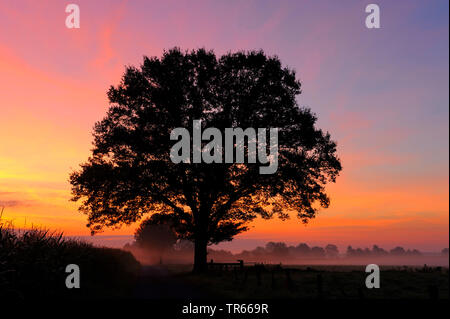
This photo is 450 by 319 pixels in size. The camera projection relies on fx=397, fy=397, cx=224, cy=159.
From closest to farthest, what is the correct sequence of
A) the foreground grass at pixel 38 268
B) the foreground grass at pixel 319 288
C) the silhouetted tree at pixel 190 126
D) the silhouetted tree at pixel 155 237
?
1. the foreground grass at pixel 38 268
2. the foreground grass at pixel 319 288
3. the silhouetted tree at pixel 190 126
4. the silhouetted tree at pixel 155 237

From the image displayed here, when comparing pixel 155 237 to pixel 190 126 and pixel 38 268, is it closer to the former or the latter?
pixel 190 126

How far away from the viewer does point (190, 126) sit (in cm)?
3048

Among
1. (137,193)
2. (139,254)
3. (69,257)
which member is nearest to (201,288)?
(69,257)

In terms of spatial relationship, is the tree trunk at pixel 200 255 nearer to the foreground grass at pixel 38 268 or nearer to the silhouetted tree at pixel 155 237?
the foreground grass at pixel 38 268

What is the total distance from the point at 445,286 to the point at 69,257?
79.8ft

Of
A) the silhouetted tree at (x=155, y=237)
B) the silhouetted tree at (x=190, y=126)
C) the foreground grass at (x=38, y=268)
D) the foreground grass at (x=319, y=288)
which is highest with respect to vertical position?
the silhouetted tree at (x=190, y=126)

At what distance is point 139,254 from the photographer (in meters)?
125

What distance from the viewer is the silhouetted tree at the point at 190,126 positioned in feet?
100.0

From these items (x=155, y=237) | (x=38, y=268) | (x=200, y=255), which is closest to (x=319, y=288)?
(x=38, y=268)

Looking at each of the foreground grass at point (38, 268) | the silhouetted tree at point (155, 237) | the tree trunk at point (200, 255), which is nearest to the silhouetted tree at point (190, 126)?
the tree trunk at point (200, 255)

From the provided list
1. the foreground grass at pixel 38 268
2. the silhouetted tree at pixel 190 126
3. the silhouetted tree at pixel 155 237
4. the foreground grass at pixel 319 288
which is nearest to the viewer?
the foreground grass at pixel 38 268

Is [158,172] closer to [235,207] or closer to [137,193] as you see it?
[137,193]

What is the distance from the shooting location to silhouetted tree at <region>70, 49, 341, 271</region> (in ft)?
100.0
